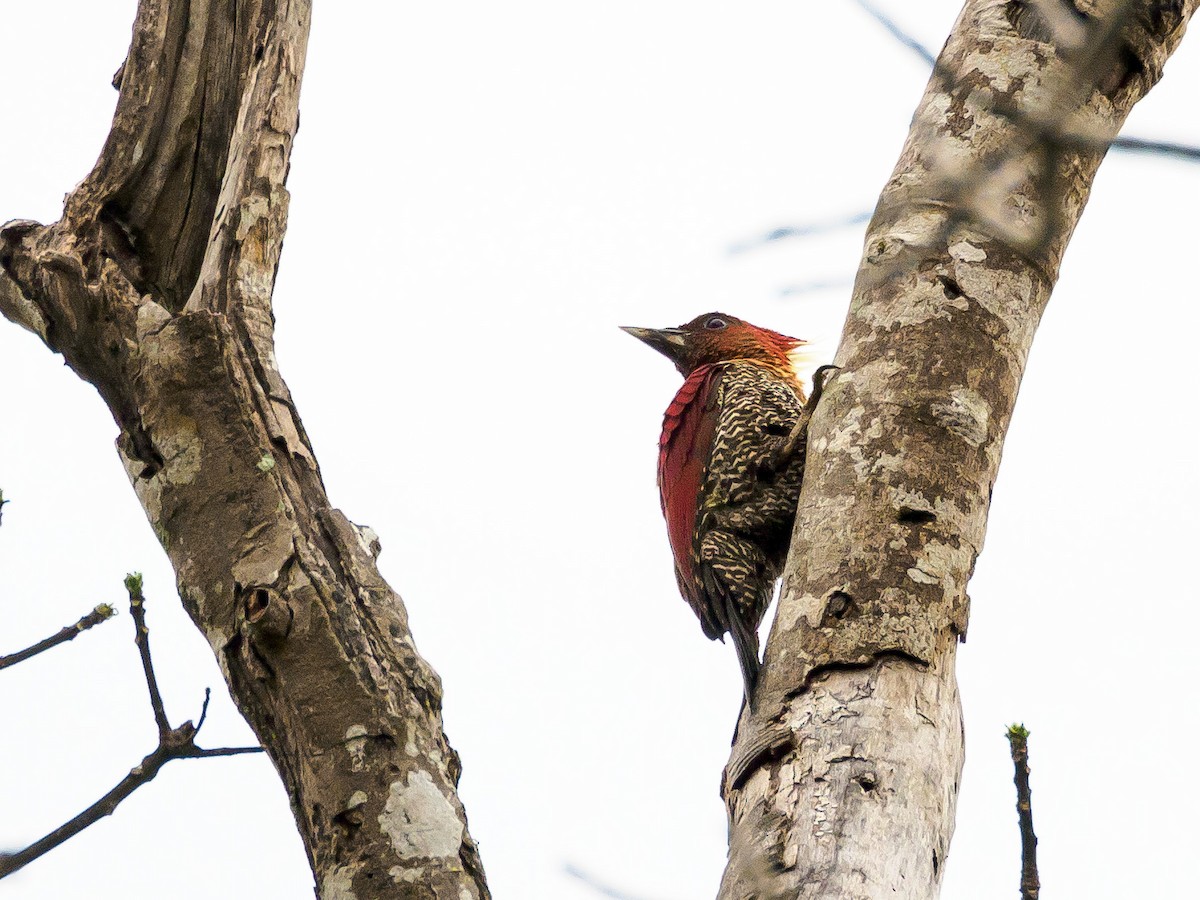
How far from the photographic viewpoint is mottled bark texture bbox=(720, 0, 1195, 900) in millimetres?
1796

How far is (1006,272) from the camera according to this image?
2.42 m

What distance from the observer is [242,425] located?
2123 mm

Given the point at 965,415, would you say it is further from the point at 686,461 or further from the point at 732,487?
the point at 686,461

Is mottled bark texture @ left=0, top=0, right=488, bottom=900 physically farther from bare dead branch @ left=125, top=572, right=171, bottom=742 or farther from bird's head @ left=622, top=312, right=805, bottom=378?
bird's head @ left=622, top=312, right=805, bottom=378

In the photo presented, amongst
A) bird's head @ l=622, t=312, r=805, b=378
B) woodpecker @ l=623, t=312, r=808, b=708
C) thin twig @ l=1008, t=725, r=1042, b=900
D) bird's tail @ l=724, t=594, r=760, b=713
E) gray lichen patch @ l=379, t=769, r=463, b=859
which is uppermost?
bird's head @ l=622, t=312, r=805, b=378

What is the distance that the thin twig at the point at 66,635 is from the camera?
8.28 feet

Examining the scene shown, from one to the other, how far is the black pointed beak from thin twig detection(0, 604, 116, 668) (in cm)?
244

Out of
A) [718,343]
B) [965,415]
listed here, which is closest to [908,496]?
[965,415]

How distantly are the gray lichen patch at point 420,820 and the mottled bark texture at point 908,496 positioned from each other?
0.42 metres

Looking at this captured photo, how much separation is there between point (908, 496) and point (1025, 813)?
57cm

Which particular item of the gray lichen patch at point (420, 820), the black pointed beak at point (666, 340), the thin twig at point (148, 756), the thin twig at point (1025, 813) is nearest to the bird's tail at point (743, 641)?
the thin twig at point (1025, 813)

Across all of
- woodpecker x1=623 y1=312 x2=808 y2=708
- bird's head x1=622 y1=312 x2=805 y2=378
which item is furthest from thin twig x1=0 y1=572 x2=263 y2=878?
bird's head x1=622 y1=312 x2=805 y2=378

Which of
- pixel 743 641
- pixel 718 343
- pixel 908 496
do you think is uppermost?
pixel 718 343

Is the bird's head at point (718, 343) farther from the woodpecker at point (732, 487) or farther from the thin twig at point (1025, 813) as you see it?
the thin twig at point (1025, 813)
